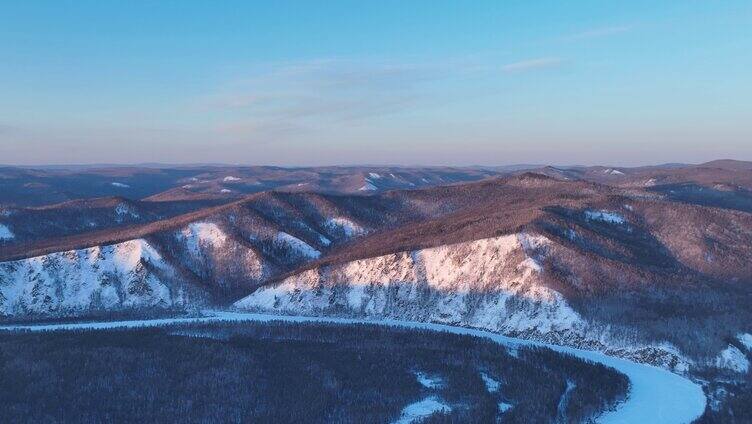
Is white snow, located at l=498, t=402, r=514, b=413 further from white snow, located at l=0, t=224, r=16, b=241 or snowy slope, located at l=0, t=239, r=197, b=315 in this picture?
white snow, located at l=0, t=224, r=16, b=241

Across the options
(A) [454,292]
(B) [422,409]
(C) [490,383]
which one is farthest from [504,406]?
(A) [454,292]

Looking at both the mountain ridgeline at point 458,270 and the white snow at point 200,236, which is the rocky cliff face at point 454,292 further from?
the white snow at point 200,236

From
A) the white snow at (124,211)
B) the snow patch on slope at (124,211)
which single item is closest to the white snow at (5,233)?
the snow patch on slope at (124,211)

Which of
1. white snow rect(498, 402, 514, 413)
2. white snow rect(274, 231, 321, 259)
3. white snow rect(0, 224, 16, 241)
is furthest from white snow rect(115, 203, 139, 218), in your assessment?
white snow rect(498, 402, 514, 413)

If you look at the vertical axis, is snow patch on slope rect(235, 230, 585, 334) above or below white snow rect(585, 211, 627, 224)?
below

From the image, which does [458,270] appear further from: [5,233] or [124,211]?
[5,233]
